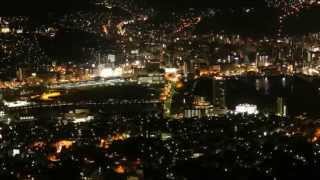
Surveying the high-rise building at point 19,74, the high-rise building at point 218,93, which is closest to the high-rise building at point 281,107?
the high-rise building at point 218,93

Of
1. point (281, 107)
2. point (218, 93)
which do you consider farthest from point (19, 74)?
point (281, 107)

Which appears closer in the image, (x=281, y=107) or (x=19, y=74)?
(x=281, y=107)

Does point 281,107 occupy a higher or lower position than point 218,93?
lower

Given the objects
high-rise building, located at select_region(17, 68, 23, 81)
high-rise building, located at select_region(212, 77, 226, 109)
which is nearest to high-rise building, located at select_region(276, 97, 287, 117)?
high-rise building, located at select_region(212, 77, 226, 109)

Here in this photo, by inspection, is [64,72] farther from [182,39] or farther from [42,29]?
[182,39]

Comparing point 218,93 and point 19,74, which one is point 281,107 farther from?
point 19,74

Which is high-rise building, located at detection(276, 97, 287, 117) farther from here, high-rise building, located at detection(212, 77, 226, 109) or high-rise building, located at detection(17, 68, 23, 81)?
high-rise building, located at detection(17, 68, 23, 81)

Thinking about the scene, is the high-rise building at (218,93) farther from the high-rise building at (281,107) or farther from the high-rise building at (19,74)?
the high-rise building at (19,74)

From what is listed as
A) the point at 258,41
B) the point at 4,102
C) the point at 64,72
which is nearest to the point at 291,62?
the point at 258,41
